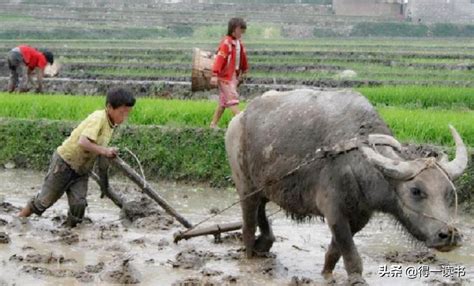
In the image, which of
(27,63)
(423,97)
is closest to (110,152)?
(423,97)

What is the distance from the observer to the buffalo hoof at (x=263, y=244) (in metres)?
7.16

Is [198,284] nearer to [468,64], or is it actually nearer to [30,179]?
[30,179]

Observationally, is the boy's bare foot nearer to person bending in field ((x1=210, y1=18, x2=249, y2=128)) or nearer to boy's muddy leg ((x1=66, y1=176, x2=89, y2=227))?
boy's muddy leg ((x1=66, y1=176, x2=89, y2=227))

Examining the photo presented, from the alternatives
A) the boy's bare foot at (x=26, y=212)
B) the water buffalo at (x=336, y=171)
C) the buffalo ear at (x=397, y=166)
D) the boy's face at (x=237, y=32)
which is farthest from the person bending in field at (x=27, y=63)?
the buffalo ear at (x=397, y=166)

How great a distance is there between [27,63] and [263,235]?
9.60 metres

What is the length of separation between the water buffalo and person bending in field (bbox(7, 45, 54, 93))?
9443mm

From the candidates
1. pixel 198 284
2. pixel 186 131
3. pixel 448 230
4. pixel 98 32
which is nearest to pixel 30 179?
pixel 186 131

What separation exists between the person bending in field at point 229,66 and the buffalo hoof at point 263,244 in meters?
3.42

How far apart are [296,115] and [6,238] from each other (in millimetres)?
2379

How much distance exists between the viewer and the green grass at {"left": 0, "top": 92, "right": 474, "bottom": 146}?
32.4ft

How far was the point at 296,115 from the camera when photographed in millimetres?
6473

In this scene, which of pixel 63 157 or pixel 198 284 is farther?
pixel 63 157

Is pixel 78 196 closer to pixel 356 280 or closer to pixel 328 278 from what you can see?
pixel 328 278

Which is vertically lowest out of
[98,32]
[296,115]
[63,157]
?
[98,32]
